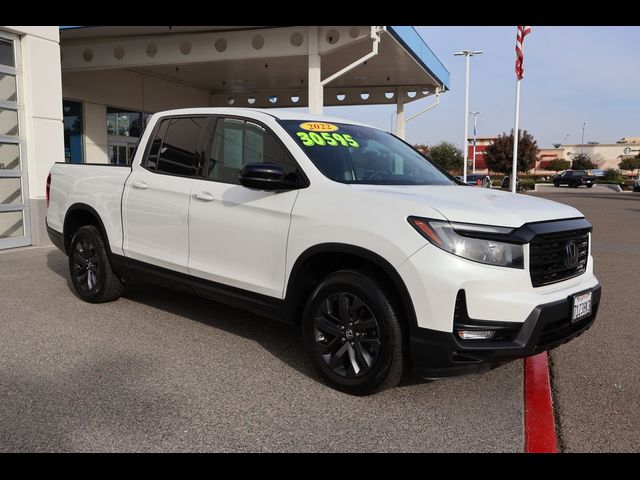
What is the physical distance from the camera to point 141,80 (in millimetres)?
17234

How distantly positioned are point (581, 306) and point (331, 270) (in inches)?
63.5

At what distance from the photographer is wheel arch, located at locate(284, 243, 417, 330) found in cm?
331

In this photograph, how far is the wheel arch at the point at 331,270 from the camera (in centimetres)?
331

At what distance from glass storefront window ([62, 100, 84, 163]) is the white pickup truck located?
11.0 meters

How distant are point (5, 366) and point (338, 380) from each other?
2.43 metres

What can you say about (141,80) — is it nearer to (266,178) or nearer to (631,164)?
(266,178)

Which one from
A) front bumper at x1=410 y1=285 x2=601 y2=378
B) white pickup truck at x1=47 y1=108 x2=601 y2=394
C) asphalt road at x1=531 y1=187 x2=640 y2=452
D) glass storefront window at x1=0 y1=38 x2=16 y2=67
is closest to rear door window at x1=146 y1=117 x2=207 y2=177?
white pickup truck at x1=47 y1=108 x2=601 y2=394

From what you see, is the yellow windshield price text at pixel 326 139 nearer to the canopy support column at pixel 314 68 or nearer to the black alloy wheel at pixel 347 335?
the black alloy wheel at pixel 347 335

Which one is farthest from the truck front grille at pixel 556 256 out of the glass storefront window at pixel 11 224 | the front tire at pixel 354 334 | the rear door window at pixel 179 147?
the glass storefront window at pixel 11 224

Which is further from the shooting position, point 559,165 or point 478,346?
point 559,165

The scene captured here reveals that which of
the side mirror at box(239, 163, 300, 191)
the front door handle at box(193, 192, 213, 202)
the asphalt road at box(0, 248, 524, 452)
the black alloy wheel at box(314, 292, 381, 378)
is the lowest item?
the asphalt road at box(0, 248, 524, 452)

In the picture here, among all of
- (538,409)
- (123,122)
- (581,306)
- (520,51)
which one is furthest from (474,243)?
(123,122)

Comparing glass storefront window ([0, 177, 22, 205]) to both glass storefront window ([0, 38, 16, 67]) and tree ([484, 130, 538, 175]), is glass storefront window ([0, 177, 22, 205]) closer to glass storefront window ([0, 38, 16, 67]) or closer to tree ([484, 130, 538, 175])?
glass storefront window ([0, 38, 16, 67])
